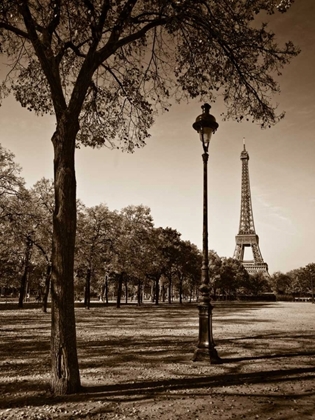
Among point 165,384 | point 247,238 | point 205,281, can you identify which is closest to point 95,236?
point 205,281

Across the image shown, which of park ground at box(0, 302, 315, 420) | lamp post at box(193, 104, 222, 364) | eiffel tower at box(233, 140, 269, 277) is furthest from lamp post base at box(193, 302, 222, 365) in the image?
eiffel tower at box(233, 140, 269, 277)

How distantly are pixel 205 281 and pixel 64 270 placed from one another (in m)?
4.75

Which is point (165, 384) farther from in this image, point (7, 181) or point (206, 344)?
point (7, 181)

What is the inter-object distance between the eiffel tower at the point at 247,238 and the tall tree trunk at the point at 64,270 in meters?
107

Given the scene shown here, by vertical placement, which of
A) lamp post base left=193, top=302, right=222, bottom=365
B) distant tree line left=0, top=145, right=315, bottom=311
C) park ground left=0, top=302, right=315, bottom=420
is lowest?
park ground left=0, top=302, right=315, bottom=420

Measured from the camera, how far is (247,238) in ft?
375

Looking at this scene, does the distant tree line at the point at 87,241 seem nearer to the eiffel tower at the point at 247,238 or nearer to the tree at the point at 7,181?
the tree at the point at 7,181

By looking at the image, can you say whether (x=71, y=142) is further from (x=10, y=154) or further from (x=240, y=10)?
(x=10, y=154)

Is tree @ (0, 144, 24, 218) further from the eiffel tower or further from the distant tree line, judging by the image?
the eiffel tower

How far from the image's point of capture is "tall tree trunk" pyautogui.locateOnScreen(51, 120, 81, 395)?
6.33m

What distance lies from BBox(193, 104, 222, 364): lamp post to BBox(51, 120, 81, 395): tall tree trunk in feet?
13.1

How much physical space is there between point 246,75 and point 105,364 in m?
8.69

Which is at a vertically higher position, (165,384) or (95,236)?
(95,236)

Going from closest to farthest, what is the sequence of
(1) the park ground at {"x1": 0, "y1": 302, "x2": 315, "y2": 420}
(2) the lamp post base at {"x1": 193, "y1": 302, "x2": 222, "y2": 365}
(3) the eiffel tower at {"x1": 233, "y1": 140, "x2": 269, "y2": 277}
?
(1) the park ground at {"x1": 0, "y1": 302, "x2": 315, "y2": 420}, (2) the lamp post base at {"x1": 193, "y1": 302, "x2": 222, "y2": 365}, (3) the eiffel tower at {"x1": 233, "y1": 140, "x2": 269, "y2": 277}
